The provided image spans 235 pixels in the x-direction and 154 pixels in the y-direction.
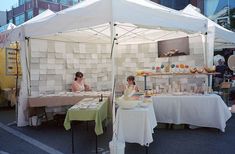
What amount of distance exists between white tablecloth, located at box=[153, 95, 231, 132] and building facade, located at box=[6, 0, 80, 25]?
28.6 m

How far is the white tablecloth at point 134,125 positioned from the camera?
3.64m

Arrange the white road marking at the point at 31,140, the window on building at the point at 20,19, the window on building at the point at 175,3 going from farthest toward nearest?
the window on building at the point at 20,19 < the window on building at the point at 175,3 < the white road marking at the point at 31,140

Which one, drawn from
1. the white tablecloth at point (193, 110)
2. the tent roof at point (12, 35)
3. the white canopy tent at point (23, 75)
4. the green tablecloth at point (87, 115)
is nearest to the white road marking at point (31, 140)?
the white canopy tent at point (23, 75)

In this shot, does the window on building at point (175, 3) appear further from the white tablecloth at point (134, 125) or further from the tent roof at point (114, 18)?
the white tablecloth at point (134, 125)

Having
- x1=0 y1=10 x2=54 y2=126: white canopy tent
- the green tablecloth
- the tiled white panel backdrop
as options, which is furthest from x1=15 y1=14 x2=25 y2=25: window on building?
the green tablecloth

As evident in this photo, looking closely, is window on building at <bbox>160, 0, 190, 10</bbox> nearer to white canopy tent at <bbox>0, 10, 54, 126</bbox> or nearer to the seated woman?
the seated woman

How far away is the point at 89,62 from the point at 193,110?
3.33 meters

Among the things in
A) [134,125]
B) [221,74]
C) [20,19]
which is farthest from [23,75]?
[20,19]

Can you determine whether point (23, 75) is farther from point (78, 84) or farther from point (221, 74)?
point (221, 74)

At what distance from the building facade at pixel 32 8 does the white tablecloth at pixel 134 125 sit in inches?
1165

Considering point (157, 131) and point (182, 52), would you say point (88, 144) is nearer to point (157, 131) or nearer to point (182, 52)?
point (157, 131)

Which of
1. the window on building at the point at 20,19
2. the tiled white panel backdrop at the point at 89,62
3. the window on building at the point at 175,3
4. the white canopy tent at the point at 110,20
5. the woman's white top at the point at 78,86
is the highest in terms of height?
the window on building at the point at 20,19

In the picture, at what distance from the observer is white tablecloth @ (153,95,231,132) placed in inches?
193

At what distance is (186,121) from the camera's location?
17.0 ft
